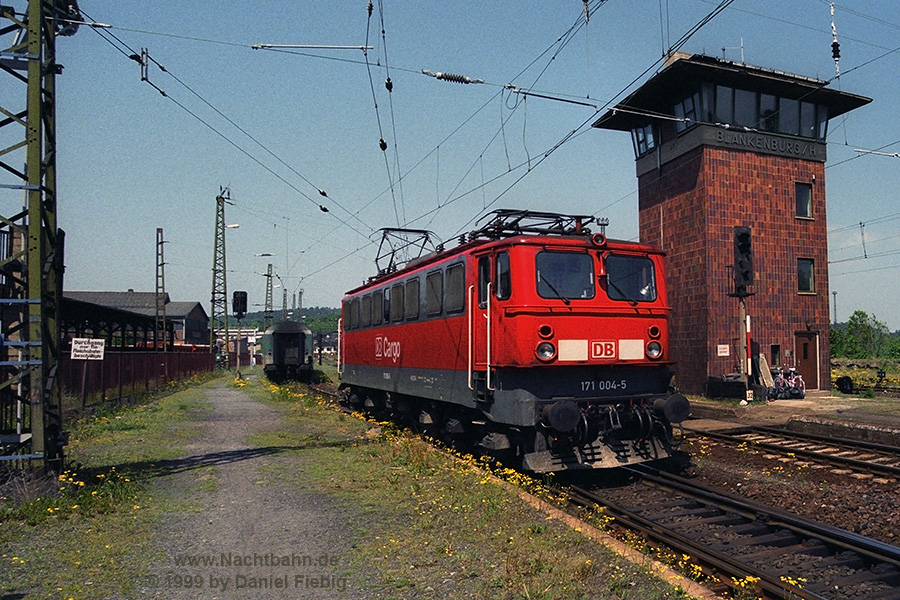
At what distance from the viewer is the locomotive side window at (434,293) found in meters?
11.8

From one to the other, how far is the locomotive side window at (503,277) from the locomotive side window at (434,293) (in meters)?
2.15

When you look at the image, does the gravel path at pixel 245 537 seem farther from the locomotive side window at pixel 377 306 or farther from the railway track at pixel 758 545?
the locomotive side window at pixel 377 306

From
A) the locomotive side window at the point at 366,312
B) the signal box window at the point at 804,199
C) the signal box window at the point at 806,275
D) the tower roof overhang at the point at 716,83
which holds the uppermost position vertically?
the tower roof overhang at the point at 716,83

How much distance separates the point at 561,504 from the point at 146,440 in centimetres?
935

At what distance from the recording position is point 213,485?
9.41 metres

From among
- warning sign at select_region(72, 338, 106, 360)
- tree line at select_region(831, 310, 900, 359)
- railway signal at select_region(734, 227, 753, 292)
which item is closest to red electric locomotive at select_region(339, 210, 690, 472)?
warning sign at select_region(72, 338, 106, 360)

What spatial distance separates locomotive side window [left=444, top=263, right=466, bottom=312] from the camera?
10.7 meters

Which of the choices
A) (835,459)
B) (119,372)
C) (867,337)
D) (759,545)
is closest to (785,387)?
(835,459)

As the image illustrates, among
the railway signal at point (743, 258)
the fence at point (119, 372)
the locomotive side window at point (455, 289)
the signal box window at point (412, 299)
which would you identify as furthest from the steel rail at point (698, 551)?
the railway signal at point (743, 258)

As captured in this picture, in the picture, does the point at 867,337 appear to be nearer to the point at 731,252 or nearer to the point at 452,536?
the point at 731,252

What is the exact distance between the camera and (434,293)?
1212 cm

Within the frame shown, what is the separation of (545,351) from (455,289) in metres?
2.32

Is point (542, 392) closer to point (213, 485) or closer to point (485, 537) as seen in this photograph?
point (485, 537)

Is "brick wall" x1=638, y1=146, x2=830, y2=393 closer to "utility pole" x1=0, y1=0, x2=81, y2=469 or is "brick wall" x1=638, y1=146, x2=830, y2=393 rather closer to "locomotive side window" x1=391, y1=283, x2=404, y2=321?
"locomotive side window" x1=391, y1=283, x2=404, y2=321
